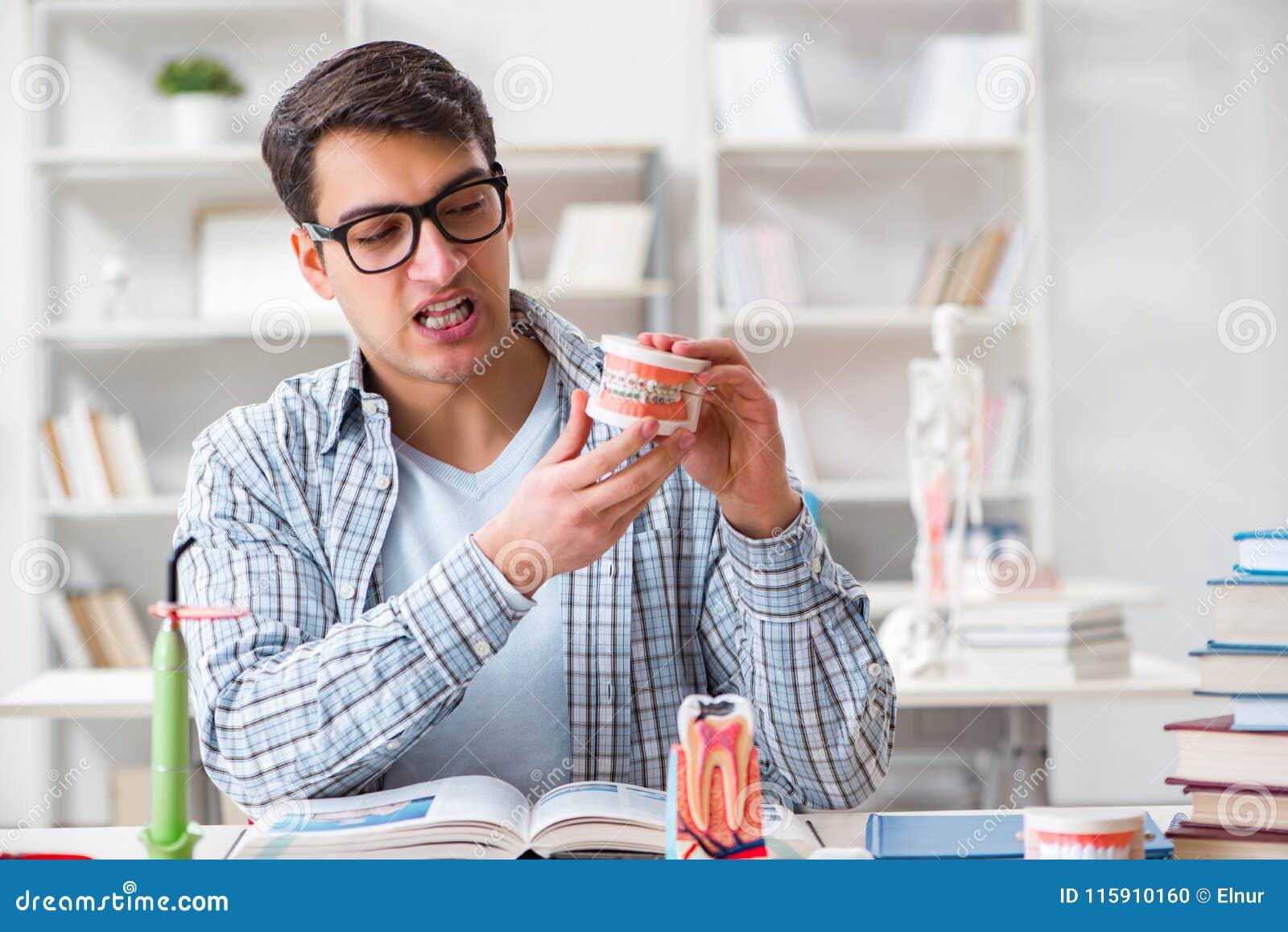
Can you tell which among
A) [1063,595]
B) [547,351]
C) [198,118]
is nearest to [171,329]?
[198,118]

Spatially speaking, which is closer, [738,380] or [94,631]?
[738,380]

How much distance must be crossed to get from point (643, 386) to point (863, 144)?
2.64 m

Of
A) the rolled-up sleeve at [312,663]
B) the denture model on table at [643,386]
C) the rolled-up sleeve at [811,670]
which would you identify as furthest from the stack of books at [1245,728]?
the rolled-up sleeve at [312,663]

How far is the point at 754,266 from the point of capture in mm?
3486

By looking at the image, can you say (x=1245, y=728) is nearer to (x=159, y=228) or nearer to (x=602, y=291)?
(x=602, y=291)

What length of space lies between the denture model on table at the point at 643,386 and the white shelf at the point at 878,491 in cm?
251

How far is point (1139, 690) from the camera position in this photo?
2166 mm

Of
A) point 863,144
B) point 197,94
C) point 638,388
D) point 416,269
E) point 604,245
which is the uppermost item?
point 197,94

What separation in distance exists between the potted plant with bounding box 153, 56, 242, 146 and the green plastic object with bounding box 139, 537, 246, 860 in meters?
2.88

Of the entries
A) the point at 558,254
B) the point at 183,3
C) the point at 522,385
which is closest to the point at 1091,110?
the point at 558,254

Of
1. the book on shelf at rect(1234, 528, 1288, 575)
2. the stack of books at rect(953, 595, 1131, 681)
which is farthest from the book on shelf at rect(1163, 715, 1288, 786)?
the stack of books at rect(953, 595, 1131, 681)

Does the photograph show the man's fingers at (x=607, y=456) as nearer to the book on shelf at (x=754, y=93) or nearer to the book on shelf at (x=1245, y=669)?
the book on shelf at (x=1245, y=669)

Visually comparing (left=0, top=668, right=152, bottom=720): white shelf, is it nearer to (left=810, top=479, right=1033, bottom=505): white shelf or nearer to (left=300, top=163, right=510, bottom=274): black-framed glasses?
(left=300, top=163, right=510, bottom=274): black-framed glasses
